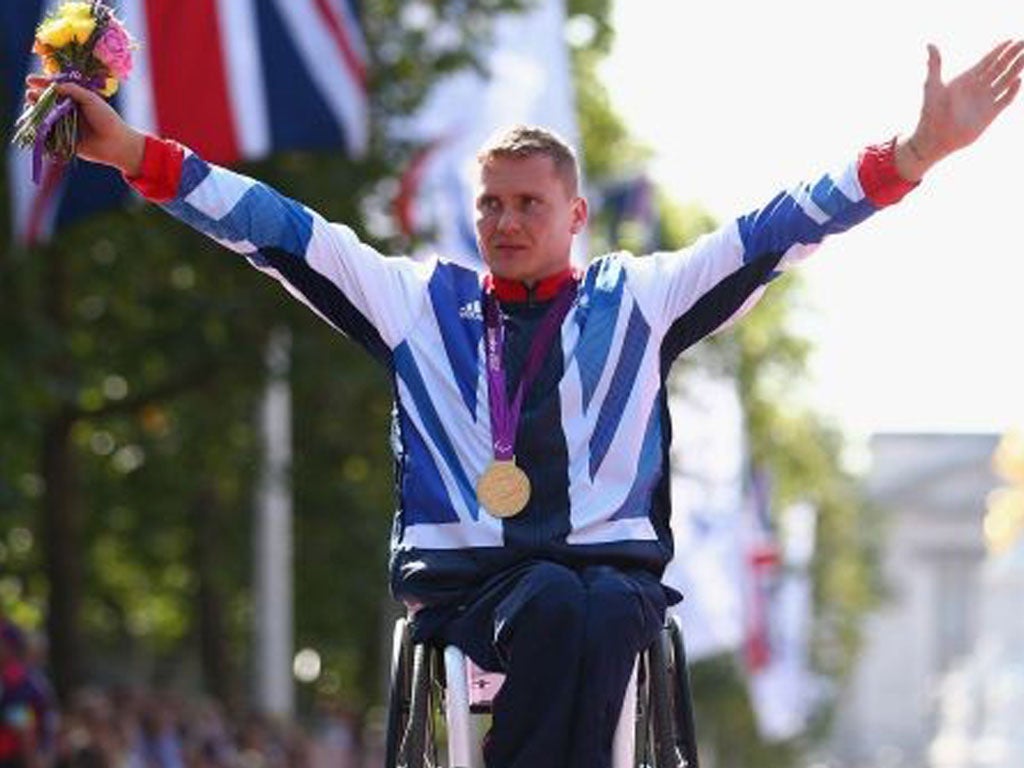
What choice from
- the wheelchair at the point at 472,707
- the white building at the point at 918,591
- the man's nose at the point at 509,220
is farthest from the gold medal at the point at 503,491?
the white building at the point at 918,591

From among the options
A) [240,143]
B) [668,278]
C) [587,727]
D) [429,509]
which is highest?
[240,143]

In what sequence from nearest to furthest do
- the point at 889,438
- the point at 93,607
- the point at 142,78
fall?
the point at 142,78 < the point at 93,607 < the point at 889,438

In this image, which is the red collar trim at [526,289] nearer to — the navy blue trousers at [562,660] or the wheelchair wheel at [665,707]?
the navy blue trousers at [562,660]

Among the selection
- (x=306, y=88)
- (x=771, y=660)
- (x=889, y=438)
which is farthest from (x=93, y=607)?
(x=889, y=438)

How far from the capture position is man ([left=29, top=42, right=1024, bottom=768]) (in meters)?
7.57

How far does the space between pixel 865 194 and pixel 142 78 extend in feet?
36.8

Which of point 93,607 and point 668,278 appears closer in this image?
point 668,278

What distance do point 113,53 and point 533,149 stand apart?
967 mm

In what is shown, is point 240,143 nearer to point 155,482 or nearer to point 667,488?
point 667,488

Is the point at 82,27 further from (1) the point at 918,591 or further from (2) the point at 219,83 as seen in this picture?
(1) the point at 918,591

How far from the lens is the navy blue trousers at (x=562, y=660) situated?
24.7ft

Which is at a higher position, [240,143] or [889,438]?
[889,438]

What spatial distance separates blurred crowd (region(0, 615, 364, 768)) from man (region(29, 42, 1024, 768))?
11631 mm

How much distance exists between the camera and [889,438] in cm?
15088
